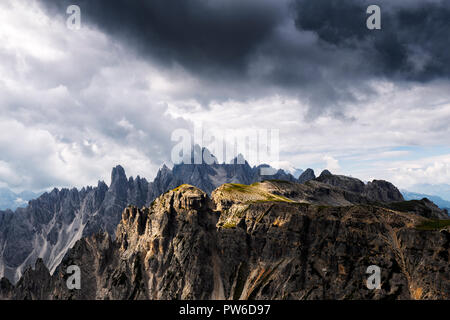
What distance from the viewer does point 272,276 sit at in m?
194

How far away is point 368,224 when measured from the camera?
179125 millimetres

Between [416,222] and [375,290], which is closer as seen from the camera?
[375,290]
